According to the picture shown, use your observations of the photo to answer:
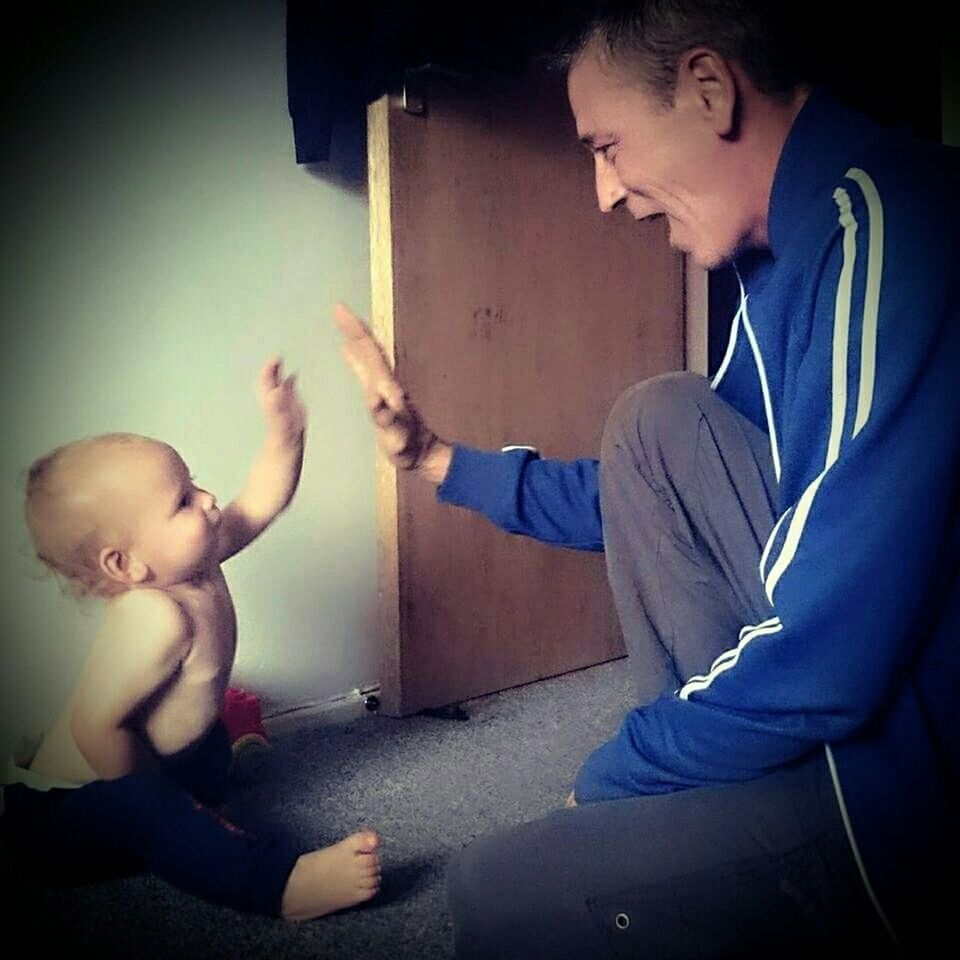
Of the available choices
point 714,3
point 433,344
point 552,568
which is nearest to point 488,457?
point 433,344

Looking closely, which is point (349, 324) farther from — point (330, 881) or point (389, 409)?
point (330, 881)

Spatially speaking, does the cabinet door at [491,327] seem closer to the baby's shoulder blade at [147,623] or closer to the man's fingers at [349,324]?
the man's fingers at [349,324]

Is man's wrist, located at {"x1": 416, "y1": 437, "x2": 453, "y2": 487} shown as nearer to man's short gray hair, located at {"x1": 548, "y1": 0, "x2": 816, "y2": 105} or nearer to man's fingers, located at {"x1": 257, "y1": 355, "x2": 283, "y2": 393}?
man's fingers, located at {"x1": 257, "y1": 355, "x2": 283, "y2": 393}

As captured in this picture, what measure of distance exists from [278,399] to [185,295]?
0.10m

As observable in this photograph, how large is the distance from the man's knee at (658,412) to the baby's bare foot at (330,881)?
0.35 m

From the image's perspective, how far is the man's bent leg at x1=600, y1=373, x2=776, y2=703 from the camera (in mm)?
588

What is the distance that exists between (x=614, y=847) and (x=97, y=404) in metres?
0.41

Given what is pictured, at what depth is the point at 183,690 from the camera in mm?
526

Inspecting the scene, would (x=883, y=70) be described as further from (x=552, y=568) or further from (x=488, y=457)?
(x=552, y=568)

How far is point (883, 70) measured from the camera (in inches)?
26.1

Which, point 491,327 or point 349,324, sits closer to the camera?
point 349,324

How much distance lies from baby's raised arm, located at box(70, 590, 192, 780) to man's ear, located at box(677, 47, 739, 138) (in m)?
0.46

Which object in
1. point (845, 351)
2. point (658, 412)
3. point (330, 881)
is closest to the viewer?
point (845, 351)

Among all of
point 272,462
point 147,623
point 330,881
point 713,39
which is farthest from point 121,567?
point 713,39
